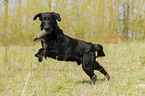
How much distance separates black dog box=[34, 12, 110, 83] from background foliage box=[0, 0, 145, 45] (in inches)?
129

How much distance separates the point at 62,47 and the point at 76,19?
14.9 ft

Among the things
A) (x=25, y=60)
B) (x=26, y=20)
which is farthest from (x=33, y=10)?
(x=25, y=60)

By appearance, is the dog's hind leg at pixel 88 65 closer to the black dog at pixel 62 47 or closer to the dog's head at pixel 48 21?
the black dog at pixel 62 47

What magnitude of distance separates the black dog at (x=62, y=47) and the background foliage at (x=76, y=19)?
3.28m

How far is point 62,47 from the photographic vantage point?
12.0ft

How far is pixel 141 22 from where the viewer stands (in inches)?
385

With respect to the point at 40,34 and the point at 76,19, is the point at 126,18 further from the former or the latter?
the point at 40,34

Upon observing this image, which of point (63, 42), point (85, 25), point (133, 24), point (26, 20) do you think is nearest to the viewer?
point (63, 42)

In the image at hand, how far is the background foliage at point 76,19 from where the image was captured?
770 centimetres

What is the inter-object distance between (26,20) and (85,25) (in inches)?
114

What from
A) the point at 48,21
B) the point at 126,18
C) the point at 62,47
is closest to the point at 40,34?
the point at 48,21

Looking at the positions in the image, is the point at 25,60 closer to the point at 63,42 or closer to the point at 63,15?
the point at 63,15

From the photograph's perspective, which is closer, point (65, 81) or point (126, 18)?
point (65, 81)

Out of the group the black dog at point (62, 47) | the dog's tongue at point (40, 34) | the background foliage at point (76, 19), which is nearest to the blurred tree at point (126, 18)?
the background foliage at point (76, 19)
